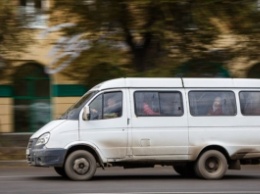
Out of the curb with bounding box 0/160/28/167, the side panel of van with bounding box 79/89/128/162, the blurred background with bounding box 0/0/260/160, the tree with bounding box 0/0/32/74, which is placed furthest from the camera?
the tree with bounding box 0/0/32/74

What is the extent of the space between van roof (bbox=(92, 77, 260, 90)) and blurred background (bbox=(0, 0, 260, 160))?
5763 mm

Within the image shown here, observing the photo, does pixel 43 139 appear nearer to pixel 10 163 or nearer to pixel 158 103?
pixel 158 103

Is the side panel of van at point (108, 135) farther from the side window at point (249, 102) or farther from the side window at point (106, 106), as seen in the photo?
the side window at point (249, 102)

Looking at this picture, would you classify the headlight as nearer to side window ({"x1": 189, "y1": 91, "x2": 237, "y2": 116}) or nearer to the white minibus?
the white minibus

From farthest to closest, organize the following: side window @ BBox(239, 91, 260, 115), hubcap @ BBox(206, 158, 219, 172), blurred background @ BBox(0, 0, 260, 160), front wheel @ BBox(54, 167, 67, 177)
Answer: blurred background @ BBox(0, 0, 260, 160)
side window @ BBox(239, 91, 260, 115)
hubcap @ BBox(206, 158, 219, 172)
front wheel @ BBox(54, 167, 67, 177)

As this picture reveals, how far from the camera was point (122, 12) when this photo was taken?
23.0 meters

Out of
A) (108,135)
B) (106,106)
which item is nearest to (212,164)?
(108,135)

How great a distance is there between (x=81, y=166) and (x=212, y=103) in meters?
3.20

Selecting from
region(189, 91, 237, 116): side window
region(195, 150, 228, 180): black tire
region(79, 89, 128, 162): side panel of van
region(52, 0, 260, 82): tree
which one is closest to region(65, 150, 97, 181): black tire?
region(79, 89, 128, 162): side panel of van

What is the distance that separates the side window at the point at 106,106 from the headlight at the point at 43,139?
3.37 feet

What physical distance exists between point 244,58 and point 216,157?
327 inches

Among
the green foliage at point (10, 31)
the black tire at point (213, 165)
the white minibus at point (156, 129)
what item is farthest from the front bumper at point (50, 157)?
the green foliage at point (10, 31)

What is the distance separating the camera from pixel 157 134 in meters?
16.3

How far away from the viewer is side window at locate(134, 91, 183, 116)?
53.8ft
